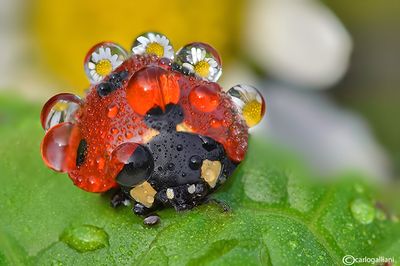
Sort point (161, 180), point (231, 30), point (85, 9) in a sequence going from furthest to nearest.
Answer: point (231, 30) < point (85, 9) < point (161, 180)

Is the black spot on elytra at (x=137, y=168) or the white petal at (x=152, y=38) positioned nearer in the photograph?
the black spot on elytra at (x=137, y=168)

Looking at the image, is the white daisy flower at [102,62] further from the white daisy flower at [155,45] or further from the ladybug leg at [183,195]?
the ladybug leg at [183,195]

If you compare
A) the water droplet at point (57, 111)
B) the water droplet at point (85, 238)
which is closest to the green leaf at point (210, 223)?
the water droplet at point (85, 238)

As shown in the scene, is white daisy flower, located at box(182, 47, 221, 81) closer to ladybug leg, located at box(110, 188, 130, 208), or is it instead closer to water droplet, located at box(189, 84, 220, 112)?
water droplet, located at box(189, 84, 220, 112)

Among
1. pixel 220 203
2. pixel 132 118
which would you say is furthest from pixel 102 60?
pixel 220 203

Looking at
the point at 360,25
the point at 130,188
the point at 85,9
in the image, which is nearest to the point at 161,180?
the point at 130,188

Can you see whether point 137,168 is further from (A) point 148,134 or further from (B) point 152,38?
(B) point 152,38

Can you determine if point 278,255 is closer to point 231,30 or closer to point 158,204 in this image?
point 158,204
